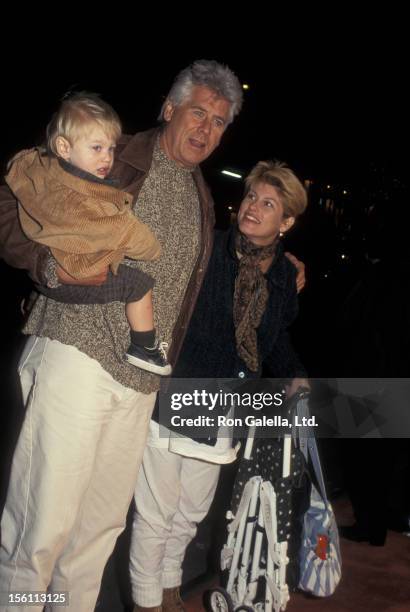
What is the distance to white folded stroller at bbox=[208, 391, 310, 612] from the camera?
1.84m

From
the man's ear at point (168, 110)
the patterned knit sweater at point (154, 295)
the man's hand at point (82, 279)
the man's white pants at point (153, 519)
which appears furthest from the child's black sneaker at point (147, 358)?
the man's ear at point (168, 110)

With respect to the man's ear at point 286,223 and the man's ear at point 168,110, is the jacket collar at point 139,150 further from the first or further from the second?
the man's ear at point 286,223

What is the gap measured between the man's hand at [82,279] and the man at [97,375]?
Result: 0.04 metres

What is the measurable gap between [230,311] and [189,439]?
49cm

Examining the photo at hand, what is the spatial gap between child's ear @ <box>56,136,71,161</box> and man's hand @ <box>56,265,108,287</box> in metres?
0.29

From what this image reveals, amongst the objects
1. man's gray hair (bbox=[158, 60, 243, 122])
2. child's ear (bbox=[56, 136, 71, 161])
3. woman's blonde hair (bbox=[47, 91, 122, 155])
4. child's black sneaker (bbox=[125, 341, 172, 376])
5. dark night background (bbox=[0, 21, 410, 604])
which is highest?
dark night background (bbox=[0, 21, 410, 604])

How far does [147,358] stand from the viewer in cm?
148

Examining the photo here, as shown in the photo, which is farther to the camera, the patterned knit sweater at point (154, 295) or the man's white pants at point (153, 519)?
→ the man's white pants at point (153, 519)

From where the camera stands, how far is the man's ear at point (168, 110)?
1763 mm

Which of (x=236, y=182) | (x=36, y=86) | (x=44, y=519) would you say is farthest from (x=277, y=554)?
(x=236, y=182)

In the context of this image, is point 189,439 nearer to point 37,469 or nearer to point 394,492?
point 37,469

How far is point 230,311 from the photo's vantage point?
1.96 metres

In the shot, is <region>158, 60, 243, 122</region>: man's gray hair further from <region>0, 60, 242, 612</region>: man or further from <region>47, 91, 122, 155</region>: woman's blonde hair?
<region>47, 91, 122, 155</region>: woman's blonde hair

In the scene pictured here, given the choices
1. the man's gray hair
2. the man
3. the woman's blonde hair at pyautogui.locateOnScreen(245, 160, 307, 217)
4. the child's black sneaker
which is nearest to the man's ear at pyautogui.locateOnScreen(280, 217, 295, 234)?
the woman's blonde hair at pyautogui.locateOnScreen(245, 160, 307, 217)
